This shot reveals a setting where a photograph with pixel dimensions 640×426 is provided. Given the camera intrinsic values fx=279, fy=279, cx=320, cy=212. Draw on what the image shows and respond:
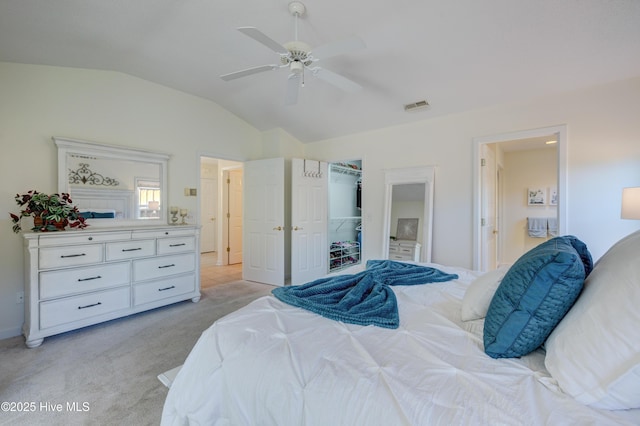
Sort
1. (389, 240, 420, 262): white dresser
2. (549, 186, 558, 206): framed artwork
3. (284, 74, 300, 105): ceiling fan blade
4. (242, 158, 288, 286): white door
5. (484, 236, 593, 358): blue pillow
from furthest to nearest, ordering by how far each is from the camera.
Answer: (549, 186, 558, 206): framed artwork < (242, 158, 288, 286): white door < (389, 240, 420, 262): white dresser < (284, 74, 300, 105): ceiling fan blade < (484, 236, 593, 358): blue pillow

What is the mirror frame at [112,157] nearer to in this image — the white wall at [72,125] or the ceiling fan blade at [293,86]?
the white wall at [72,125]

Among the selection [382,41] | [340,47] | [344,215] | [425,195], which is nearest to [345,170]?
[344,215]

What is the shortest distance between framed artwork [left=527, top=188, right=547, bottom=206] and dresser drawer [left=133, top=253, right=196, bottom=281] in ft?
19.8

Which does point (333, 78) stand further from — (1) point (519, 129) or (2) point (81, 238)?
(2) point (81, 238)

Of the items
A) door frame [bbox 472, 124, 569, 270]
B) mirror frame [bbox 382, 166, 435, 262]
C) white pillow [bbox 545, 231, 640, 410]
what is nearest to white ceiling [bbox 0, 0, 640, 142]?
door frame [bbox 472, 124, 569, 270]

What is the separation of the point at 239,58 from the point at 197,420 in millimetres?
3238

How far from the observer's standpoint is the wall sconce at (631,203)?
7.54 feet

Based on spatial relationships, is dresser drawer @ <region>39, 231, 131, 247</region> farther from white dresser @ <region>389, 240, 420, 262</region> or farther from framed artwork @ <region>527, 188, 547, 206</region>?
framed artwork @ <region>527, 188, 547, 206</region>

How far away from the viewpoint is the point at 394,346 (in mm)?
1116

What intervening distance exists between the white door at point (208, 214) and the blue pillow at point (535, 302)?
6.64 meters

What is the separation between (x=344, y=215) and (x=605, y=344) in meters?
5.11

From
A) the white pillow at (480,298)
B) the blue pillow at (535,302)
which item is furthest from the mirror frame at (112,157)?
the blue pillow at (535,302)

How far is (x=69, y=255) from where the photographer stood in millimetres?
2725

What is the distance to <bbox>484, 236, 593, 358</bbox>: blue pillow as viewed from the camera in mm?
957
